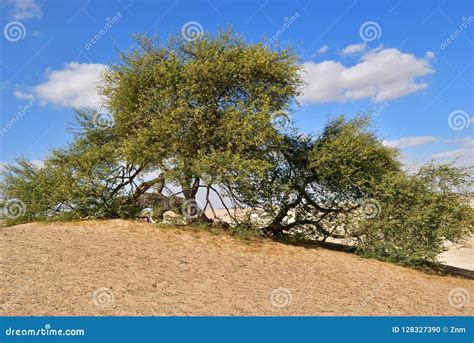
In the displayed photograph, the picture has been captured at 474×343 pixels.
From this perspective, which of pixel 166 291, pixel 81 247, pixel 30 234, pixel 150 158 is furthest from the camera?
pixel 150 158

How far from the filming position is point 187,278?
12.2 metres

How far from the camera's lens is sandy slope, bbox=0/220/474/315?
10.1 meters

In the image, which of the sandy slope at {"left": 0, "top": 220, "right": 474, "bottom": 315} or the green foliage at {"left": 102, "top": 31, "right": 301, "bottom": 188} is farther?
the green foliage at {"left": 102, "top": 31, "right": 301, "bottom": 188}

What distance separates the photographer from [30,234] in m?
15.5

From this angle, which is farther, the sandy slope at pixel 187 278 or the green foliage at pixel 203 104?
the green foliage at pixel 203 104

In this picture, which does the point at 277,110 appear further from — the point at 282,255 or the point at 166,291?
the point at 166,291

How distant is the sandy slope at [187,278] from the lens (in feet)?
33.1

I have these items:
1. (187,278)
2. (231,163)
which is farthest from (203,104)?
(187,278)

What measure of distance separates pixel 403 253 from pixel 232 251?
24.2 ft

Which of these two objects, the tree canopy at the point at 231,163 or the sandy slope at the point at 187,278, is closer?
the sandy slope at the point at 187,278

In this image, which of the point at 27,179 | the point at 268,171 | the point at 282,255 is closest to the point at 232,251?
the point at 282,255

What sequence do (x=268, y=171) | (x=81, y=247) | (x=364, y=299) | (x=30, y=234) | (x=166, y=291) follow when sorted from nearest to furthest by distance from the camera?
(x=166, y=291) < (x=364, y=299) < (x=81, y=247) < (x=30, y=234) < (x=268, y=171)

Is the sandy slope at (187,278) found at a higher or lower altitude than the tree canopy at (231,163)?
lower

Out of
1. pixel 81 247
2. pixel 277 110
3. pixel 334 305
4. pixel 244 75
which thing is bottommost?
pixel 334 305
